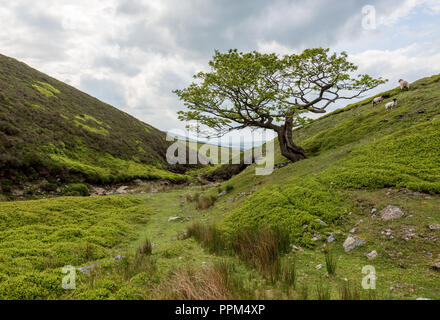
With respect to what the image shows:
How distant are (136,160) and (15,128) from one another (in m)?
18.4

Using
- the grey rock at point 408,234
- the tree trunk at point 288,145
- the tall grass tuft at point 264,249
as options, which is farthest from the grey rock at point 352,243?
the tree trunk at point 288,145

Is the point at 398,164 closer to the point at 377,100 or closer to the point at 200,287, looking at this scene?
the point at 200,287

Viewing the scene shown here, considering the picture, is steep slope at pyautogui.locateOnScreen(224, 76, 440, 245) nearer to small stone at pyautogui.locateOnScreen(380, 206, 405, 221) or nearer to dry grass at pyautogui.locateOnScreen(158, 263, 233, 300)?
small stone at pyautogui.locateOnScreen(380, 206, 405, 221)

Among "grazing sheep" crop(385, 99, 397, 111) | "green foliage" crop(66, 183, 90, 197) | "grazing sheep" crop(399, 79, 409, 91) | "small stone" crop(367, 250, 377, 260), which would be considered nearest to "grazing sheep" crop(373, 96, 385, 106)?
"grazing sheep" crop(399, 79, 409, 91)

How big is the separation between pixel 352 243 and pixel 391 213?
1770 millimetres

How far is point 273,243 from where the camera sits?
5.15 m

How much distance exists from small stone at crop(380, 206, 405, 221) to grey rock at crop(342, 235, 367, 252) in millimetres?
1285

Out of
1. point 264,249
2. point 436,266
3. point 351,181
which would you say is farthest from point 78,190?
point 436,266

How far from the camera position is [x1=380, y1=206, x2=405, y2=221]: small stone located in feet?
19.5
